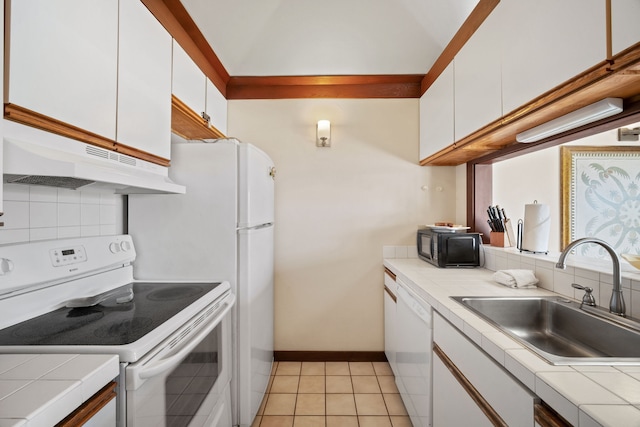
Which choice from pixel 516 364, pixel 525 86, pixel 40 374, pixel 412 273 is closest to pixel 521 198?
pixel 412 273

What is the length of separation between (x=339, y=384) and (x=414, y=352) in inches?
32.5

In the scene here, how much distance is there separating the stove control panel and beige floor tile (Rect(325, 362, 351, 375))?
6.16ft

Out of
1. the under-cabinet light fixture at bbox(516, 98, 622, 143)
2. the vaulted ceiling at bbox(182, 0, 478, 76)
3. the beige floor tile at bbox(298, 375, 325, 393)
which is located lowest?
the beige floor tile at bbox(298, 375, 325, 393)

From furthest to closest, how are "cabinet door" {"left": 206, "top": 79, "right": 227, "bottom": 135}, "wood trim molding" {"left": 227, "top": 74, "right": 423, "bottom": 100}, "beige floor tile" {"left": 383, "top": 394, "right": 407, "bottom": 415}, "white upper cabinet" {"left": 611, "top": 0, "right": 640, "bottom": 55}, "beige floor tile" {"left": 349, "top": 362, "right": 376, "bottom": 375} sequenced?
"wood trim molding" {"left": 227, "top": 74, "right": 423, "bottom": 100}, "beige floor tile" {"left": 349, "top": 362, "right": 376, "bottom": 375}, "cabinet door" {"left": 206, "top": 79, "right": 227, "bottom": 135}, "beige floor tile" {"left": 383, "top": 394, "right": 407, "bottom": 415}, "white upper cabinet" {"left": 611, "top": 0, "right": 640, "bottom": 55}

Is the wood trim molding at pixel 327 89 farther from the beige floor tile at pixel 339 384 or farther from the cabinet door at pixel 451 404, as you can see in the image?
the beige floor tile at pixel 339 384

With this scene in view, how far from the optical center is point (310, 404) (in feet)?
6.65

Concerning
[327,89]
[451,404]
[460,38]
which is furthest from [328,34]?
[451,404]

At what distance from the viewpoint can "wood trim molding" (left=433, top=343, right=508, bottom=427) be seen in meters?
0.90

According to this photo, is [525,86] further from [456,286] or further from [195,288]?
[195,288]

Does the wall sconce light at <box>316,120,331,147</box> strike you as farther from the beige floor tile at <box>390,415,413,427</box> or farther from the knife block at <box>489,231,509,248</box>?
the beige floor tile at <box>390,415,413,427</box>

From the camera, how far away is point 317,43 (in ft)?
7.45

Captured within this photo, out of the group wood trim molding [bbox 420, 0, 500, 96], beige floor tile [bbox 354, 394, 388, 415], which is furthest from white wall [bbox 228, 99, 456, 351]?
beige floor tile [bbox 354, 394, 388, 415]

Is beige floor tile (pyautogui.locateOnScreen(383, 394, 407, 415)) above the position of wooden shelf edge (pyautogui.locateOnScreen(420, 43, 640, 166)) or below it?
below

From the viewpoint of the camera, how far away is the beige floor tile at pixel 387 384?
2.18m
